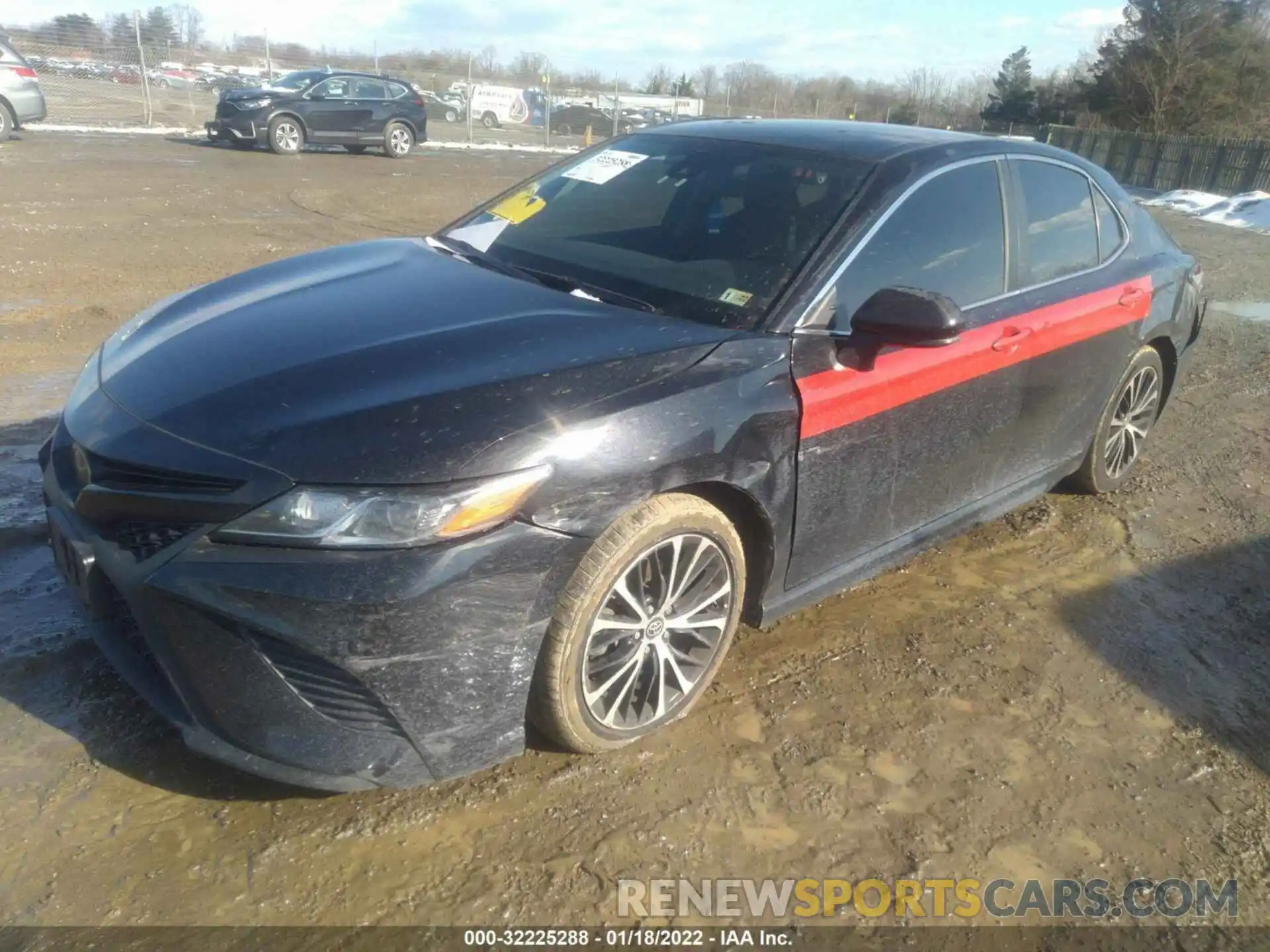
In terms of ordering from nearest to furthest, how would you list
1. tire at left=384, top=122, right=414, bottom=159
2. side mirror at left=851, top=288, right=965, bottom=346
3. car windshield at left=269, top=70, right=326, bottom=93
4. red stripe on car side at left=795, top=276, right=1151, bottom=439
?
side mirror at left=851, top=288, right=965, bottom=346 → red stripe on car side at left=795, top=276, right=1151, bottom=439 → car windshield at left=269, top=70, right=326, bottom=93 → tire at left=384, top=122, right=414, bottom=159

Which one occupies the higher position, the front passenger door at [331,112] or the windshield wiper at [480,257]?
the windshield wiper at [480,257]

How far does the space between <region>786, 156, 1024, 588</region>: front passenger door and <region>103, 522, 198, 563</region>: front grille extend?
64.9 inches

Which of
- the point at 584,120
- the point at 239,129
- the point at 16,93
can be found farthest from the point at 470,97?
the point at 16,93

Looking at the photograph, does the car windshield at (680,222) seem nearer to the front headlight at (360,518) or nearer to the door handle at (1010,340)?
the door handle at (1010,340)

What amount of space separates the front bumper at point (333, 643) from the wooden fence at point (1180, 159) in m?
24.0

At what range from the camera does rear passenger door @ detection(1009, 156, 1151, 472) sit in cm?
374

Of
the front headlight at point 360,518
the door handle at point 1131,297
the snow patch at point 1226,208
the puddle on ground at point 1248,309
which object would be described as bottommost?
the snow patch at point 1226,208

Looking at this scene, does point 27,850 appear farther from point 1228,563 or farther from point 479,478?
point 1228,563

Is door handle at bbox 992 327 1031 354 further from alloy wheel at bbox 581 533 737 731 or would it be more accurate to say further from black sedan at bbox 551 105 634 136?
black sedan at bbox 551 105 634 136

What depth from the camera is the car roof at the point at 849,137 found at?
3.46 metres

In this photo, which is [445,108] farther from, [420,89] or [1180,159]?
[1180,159]

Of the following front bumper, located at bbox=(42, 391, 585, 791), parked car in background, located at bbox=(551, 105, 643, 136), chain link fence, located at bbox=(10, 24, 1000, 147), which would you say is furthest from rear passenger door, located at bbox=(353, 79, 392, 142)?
front bumper, located at bbox=(42, 391, 585, 791)

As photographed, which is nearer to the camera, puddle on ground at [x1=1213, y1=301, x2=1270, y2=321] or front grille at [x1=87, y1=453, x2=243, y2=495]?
front grille at [x1=87, y1=453, x2=243, y2=495]

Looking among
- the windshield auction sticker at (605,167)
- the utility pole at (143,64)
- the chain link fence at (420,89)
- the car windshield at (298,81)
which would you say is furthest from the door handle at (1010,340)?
the utility pole at (143,64)
